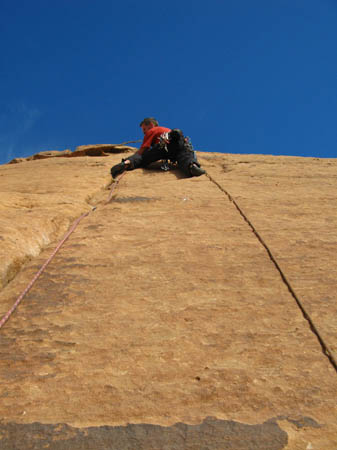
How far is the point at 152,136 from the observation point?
452 centimetres

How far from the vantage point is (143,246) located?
213 cm

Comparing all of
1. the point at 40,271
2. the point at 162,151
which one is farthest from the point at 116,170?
the point at 40,271

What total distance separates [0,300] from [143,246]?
838mm

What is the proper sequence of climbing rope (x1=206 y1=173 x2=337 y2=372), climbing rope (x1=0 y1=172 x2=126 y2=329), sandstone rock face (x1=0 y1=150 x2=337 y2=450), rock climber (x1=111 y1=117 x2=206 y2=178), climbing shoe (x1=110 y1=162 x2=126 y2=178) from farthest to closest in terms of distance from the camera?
climbing shoe (x1=110 y1=162 x2=126 y2=178) < rock climber (x1=111 y1=117 x2=206 y2=178) < climbing rope (x1=0 y1=172 x2=126 y2=329) < climbing rope (x1=206 y1=173 x2=337 y2=372) < sandstone rock face (x1=0 y1=150 x2=337 y2=450)

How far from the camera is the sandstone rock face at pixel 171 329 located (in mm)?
1036

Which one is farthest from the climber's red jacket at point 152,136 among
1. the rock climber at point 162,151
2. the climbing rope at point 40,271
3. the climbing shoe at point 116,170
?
the climbing rope at point 40,271

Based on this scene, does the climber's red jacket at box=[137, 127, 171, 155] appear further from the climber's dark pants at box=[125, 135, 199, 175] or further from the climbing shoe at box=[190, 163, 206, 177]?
the climbing shoe at box=[190, 163, 206, 177]

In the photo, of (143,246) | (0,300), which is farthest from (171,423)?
(143,246)

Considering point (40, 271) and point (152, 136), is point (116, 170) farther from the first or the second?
point (40, 271)

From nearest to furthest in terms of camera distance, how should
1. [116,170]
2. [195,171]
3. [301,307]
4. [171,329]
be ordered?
[171,329], [301,307], [195,171], [116,170]

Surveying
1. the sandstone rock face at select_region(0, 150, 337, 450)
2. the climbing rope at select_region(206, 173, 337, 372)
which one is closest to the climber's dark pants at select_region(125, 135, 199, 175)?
the sandstone rock face at select_region(0, 150, 337, 450)

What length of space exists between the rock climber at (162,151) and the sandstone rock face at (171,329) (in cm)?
142

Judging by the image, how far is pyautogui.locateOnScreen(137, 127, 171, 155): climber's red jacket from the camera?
450 cm

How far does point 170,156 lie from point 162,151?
12 centimetres
